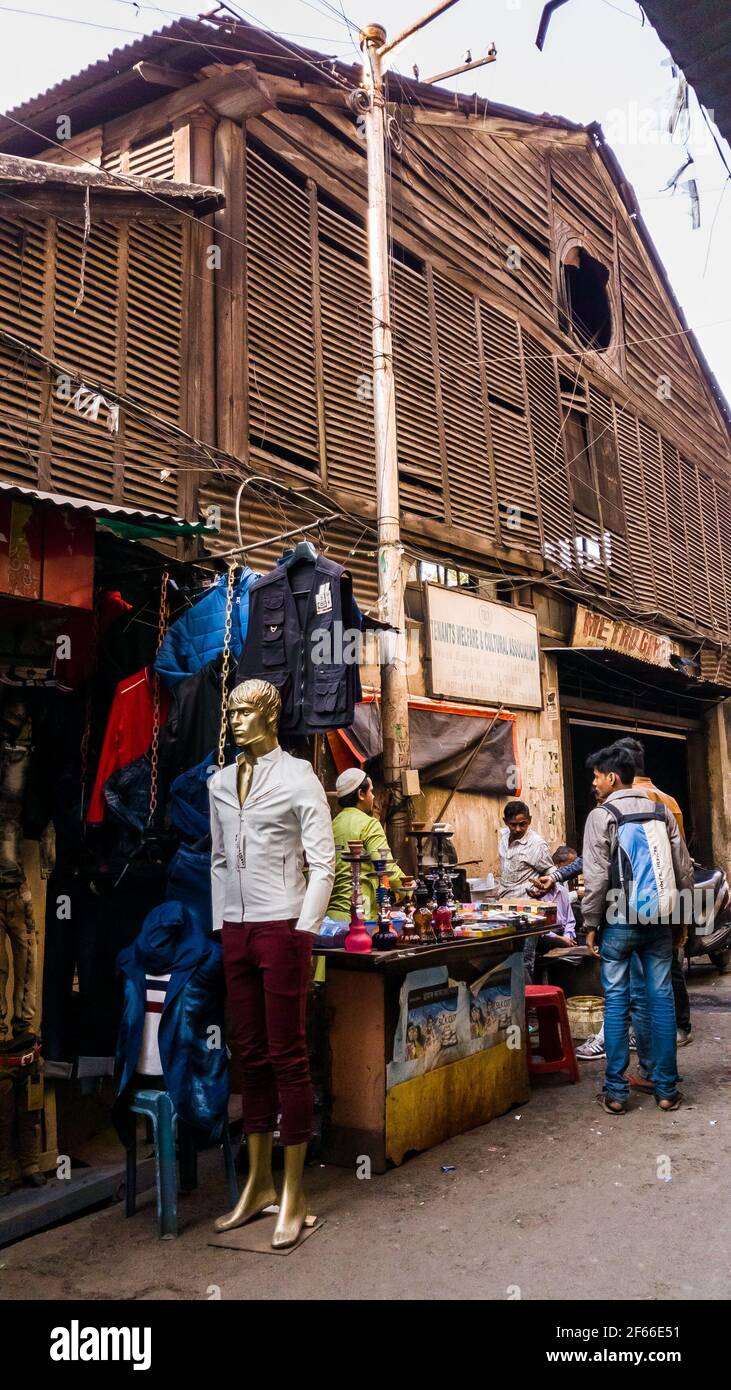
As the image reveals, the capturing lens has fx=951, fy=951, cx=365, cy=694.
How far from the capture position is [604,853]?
5.90 metres

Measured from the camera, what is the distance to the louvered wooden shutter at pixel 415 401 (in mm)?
9883

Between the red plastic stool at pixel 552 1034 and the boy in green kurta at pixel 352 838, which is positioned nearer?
the boy in green kurta at pixel 352 838

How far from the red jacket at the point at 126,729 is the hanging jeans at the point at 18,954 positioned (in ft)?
1.73

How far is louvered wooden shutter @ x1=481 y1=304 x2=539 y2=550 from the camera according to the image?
446 inches

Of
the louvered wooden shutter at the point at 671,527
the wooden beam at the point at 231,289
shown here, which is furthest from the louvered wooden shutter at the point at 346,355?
the louvered wooden shutter at the point at 671,527

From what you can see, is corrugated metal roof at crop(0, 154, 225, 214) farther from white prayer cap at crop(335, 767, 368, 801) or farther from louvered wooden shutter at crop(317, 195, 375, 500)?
white prayer cap at crop(335, 767, 368, 801)

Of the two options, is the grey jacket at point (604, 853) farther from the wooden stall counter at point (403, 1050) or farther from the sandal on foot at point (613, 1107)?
the sandal on foot at point (613, 1107)

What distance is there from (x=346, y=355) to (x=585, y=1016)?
647 centimetres

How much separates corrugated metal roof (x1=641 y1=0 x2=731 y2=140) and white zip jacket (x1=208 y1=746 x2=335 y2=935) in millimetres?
2988

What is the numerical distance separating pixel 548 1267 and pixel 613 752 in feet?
11.1

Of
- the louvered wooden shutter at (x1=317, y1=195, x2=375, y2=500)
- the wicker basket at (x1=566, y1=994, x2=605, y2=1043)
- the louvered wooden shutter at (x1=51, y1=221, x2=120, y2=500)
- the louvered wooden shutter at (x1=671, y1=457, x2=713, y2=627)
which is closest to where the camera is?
the louvered wooden shutter at (x1=51, y1=221, x2=120, y2=500)

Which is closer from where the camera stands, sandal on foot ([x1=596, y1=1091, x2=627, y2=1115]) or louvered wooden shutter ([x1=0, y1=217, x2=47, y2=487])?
sandal on foot ([x1=596, y1=1091, x2=627, y2=1115])

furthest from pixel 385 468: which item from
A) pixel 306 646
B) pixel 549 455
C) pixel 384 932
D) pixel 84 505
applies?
pixel 549 455

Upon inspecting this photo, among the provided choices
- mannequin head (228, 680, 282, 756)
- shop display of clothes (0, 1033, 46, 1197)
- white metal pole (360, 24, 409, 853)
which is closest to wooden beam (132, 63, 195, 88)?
white metal pole (360, 24, 409, 853)
